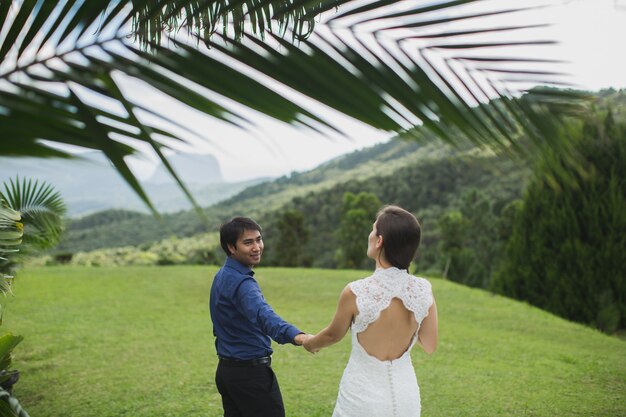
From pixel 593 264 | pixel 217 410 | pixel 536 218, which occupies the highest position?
pixel 536 218

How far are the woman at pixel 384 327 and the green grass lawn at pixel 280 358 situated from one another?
3251 mm

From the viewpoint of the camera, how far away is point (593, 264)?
11.3 m

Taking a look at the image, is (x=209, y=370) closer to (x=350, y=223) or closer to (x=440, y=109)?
(x=440, y=109)

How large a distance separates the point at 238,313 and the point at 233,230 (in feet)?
1.40

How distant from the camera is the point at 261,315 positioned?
2.73 meters

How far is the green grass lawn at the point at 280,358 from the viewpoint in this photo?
581 centimetres

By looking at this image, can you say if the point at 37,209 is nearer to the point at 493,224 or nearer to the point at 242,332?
the point at 242,332

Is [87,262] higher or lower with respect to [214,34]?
lower

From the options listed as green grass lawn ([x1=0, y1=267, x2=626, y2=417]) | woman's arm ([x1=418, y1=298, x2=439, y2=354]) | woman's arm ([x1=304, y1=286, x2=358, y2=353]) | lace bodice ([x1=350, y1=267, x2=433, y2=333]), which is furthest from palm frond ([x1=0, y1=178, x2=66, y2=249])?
woman's arm ([x1=418, y1=298, x2=439, y2=354])

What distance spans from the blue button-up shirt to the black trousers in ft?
0.25

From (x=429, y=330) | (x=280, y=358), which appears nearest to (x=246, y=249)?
(x=429, y=330)

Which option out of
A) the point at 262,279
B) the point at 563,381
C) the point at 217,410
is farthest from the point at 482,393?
the point at 262,279

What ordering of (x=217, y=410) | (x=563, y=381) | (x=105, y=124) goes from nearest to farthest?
1. (x=105, y=124)
2. (x=217, y=410)
3. (x=563, y=381)

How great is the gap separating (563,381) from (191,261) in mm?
15361
